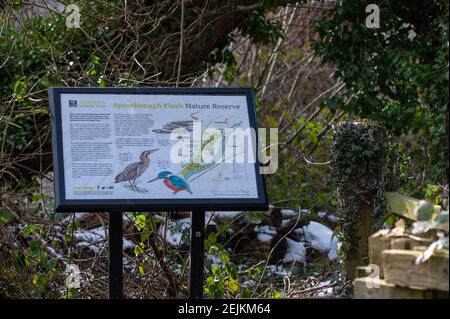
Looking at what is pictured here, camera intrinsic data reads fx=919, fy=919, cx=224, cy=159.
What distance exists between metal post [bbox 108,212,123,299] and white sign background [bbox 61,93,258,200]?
203mm

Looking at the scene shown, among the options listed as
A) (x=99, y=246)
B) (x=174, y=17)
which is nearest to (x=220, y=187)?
(x=99, y=246)

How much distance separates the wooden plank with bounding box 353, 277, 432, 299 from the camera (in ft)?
12.2

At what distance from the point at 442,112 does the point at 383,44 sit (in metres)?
0.98

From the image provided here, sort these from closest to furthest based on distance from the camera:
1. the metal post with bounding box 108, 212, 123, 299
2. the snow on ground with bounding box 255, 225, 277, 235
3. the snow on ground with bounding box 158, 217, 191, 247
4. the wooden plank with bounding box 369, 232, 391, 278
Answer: the wooden plank with bounding box 369, 232, 391, 278
the metal post with bounding box 108, 212, 123, 299
the snow on ground with bounding box 158, 217, 191, 247
the snow on ground with bounding box 255, 225, 277, 235

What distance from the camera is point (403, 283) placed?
369 cm

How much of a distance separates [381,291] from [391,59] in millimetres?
5148

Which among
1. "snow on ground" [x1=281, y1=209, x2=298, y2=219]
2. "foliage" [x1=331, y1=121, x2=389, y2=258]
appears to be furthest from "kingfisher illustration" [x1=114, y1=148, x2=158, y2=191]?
"snow on ground" [x1=281, y1=209, x2=298, y2=219]

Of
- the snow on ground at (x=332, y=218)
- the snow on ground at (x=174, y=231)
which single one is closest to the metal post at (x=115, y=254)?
the snow on ground at (x=174, y=231)

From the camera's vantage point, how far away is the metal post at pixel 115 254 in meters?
4.92

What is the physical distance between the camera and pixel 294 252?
28.7 feet

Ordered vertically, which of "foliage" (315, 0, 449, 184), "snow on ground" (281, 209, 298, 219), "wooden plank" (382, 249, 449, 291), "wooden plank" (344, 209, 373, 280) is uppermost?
Result: "foliage" (315, 0, 449, 184)

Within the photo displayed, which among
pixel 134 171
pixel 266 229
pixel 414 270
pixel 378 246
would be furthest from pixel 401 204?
pixel 266 229

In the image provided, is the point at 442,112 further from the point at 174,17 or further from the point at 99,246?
the point at 99,246

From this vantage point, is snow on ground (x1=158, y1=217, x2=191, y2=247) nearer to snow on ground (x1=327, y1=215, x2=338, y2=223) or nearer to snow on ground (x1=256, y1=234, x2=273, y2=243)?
snow on ground (x1=256, y1=234, x2=273, y2=243)
